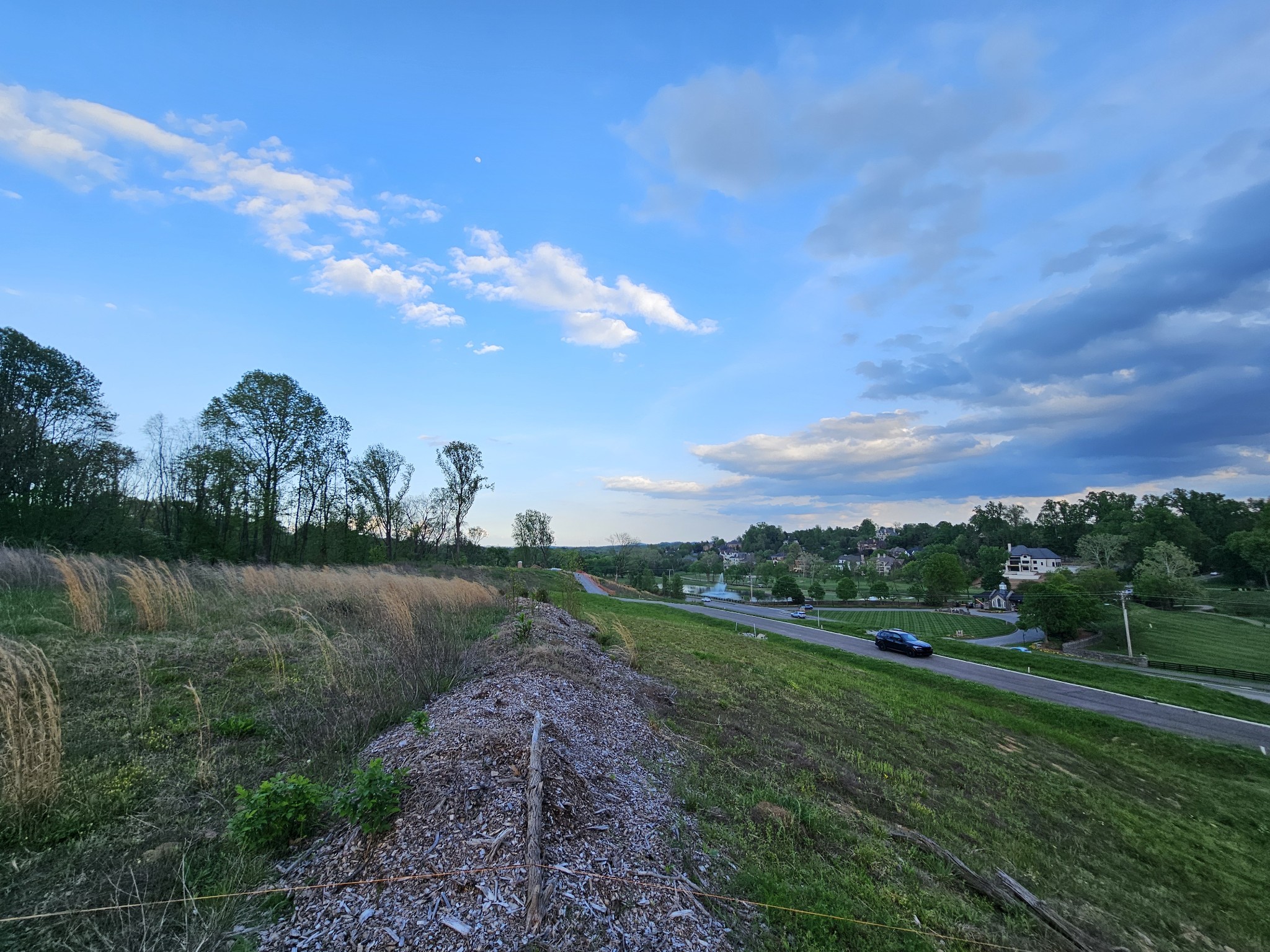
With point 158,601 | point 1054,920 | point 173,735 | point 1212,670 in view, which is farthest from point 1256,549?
point 158,601

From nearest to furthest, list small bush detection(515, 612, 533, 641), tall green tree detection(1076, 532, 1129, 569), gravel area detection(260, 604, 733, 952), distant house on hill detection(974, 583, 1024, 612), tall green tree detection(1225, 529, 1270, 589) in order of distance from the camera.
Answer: gravel area detection(260, 604, 733, 952)
small bush detection(515, 612, 533, 641)
distant house on hill detection(974, 583, 1024, 612)
tall green tree detection(1225, 529, 1270, 589)
tall green tree detection(1076, 532, 1129, 569)

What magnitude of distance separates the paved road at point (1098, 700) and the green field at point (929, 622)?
18.9 m

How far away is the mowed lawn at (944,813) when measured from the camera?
4.00m

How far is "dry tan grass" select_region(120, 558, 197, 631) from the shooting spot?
7883 mm

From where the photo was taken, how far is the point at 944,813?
259 inches

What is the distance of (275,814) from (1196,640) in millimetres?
65644

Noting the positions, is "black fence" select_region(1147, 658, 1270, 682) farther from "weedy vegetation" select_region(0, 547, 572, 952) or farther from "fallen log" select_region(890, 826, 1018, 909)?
"weedy vegetation" select_region(0, 547, 572, 952)

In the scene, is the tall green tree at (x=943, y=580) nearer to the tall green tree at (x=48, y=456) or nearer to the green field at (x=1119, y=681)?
the green field at (x=1119, y=681)

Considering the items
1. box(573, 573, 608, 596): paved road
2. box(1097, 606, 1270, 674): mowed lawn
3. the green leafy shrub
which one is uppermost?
the green leafy shrub

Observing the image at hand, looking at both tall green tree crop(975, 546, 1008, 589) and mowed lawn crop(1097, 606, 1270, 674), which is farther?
tall green tree crop(975, 546, 1008, 589)

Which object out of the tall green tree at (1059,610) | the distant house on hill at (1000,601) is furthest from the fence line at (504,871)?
the distant house on hill at (1000,601)

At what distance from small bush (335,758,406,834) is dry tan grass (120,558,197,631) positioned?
7.27 m

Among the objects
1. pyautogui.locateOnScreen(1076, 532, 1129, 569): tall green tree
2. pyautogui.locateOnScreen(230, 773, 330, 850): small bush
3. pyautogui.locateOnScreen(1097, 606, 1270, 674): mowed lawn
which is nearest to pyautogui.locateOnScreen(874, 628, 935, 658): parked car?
pyautogui.locateOnScreen(1097, 606, 1270, 674): mowed lawn

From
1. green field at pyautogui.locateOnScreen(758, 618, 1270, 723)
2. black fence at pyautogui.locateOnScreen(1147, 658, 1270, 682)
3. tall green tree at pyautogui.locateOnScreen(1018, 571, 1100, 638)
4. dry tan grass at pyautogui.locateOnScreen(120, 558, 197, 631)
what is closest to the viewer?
dry tan grass at pyautogui.locateOnScreen(120, 558, 197, 631)
